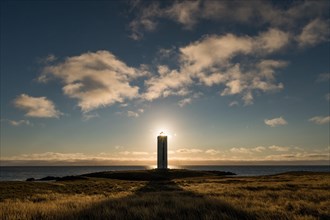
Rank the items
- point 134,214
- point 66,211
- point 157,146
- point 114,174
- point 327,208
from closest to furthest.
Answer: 1. point 134,214
2. point 66,211
3. point 327,208
4. point 114,174
5. point 157,146

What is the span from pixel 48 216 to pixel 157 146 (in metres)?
89.2

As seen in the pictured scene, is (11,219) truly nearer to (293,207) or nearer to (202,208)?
(202,208)

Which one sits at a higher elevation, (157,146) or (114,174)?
(157,146)

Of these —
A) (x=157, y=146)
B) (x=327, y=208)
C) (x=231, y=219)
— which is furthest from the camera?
(x=157, y=146)

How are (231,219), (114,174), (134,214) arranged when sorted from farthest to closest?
(114,174)
(134,214)
(231,219)

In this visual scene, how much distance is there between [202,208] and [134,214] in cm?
349

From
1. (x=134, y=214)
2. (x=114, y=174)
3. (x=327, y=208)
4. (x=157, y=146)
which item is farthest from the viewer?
(x=157, y=146)

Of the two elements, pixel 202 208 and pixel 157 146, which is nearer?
pixel 202 208

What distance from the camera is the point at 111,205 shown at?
56.4ft

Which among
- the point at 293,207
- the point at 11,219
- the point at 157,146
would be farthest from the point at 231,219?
the point at 157,146

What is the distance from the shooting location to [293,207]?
656 inches

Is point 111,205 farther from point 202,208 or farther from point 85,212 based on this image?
point 202,208

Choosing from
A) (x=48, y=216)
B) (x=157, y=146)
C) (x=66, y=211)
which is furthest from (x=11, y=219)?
(x=157, y=146)

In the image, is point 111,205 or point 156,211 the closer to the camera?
point 156,211
